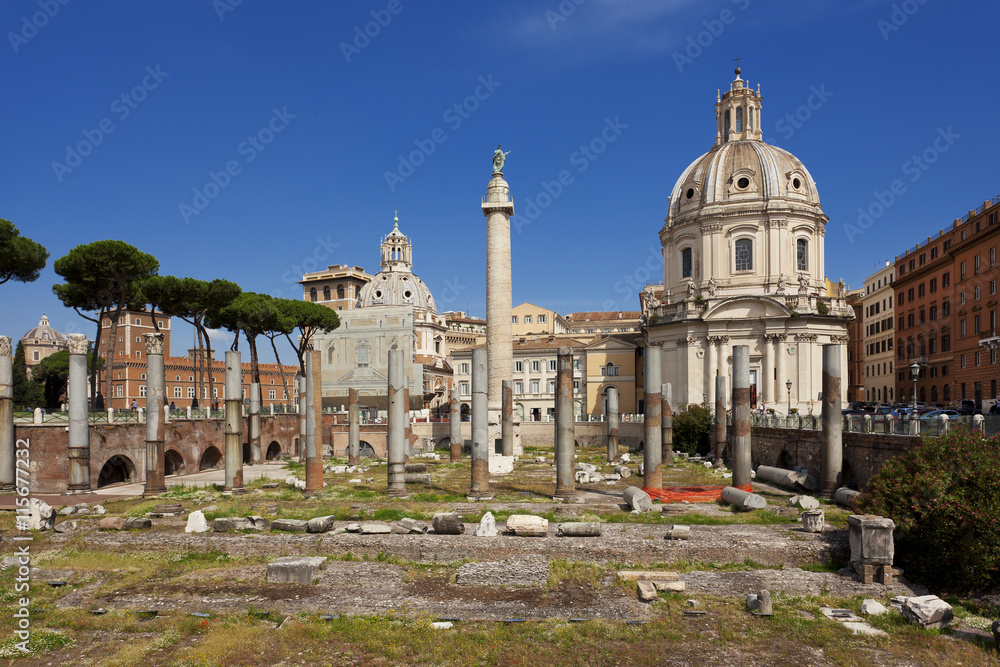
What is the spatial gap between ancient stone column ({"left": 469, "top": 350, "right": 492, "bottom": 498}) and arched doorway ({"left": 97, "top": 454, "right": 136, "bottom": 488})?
16379 millimetres

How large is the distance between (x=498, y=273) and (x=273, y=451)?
59.5 feet

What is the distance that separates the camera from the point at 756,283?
54.3 metres

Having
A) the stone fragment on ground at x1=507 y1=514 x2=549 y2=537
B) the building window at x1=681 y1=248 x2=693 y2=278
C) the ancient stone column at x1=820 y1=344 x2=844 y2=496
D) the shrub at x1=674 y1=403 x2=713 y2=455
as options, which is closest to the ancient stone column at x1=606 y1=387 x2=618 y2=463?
the shrub at x1=674 y1=403 x2=713 y2=455

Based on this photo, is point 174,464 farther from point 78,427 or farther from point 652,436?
point 652,436

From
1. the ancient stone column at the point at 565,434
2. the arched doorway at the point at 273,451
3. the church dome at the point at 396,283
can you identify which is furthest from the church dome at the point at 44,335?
the ancient stone column at the point at 565,434

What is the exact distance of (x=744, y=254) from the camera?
2178 inches

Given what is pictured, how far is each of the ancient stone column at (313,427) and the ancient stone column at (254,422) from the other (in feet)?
41.7

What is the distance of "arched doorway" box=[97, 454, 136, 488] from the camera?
102 feet

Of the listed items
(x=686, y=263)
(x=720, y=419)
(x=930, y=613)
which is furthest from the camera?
(x=686, y=263)

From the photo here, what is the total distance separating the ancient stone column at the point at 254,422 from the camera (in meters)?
39.5

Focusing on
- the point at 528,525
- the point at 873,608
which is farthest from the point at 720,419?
the point at 873,608

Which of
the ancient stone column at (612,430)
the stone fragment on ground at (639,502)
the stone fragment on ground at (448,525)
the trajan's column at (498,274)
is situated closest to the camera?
the stone fragment on ground at (448,525)

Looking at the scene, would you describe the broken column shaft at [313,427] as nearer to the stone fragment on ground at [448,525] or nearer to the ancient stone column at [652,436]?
the stone fragment on ground at [448,525]

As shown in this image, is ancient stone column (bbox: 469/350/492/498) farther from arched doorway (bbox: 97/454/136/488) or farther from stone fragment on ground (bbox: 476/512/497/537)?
arched doorway (bbox: 97/454/136/488)
